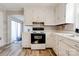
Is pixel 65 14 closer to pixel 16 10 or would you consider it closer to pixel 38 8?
pixel 38 8

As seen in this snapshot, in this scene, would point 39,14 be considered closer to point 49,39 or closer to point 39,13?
point 39,13

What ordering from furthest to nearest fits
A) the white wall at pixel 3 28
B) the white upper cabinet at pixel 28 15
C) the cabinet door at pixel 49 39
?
the white wall at pixel 3 28 < the white upper cabinet at pixel 28 15 < the cabinet door at pixel 49 39

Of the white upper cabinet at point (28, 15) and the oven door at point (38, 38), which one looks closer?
the oven door at point (38, 38)

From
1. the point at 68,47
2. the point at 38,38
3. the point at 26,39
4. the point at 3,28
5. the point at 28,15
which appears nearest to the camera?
the point at 68,47

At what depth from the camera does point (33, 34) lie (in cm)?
433

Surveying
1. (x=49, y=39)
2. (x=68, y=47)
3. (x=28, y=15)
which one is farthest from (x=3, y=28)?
(x=68, y=47)

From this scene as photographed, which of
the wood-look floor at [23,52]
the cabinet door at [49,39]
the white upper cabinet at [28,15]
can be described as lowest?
the wood-look floor at [23,52]

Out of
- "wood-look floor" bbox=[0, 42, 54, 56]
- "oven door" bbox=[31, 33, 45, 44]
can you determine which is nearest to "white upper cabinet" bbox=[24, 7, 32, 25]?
"oven door" bbox=[31, 33, 45, 44]

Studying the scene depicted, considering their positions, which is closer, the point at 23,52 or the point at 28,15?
the point at 23,52

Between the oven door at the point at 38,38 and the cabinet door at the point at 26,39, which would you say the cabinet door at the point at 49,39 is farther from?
the cabinet door at the point at 26,39

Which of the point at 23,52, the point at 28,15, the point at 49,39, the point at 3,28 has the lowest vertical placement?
the point at 23,52

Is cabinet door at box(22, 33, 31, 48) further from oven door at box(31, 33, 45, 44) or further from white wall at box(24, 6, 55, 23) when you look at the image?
white wall at box(24, 6, 55, 23)

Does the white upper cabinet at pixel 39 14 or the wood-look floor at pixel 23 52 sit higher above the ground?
the white upper cabinet at pixel 39 14

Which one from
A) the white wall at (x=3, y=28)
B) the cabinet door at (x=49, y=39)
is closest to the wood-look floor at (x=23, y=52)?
the cabinet door at (x=49, y=39)
